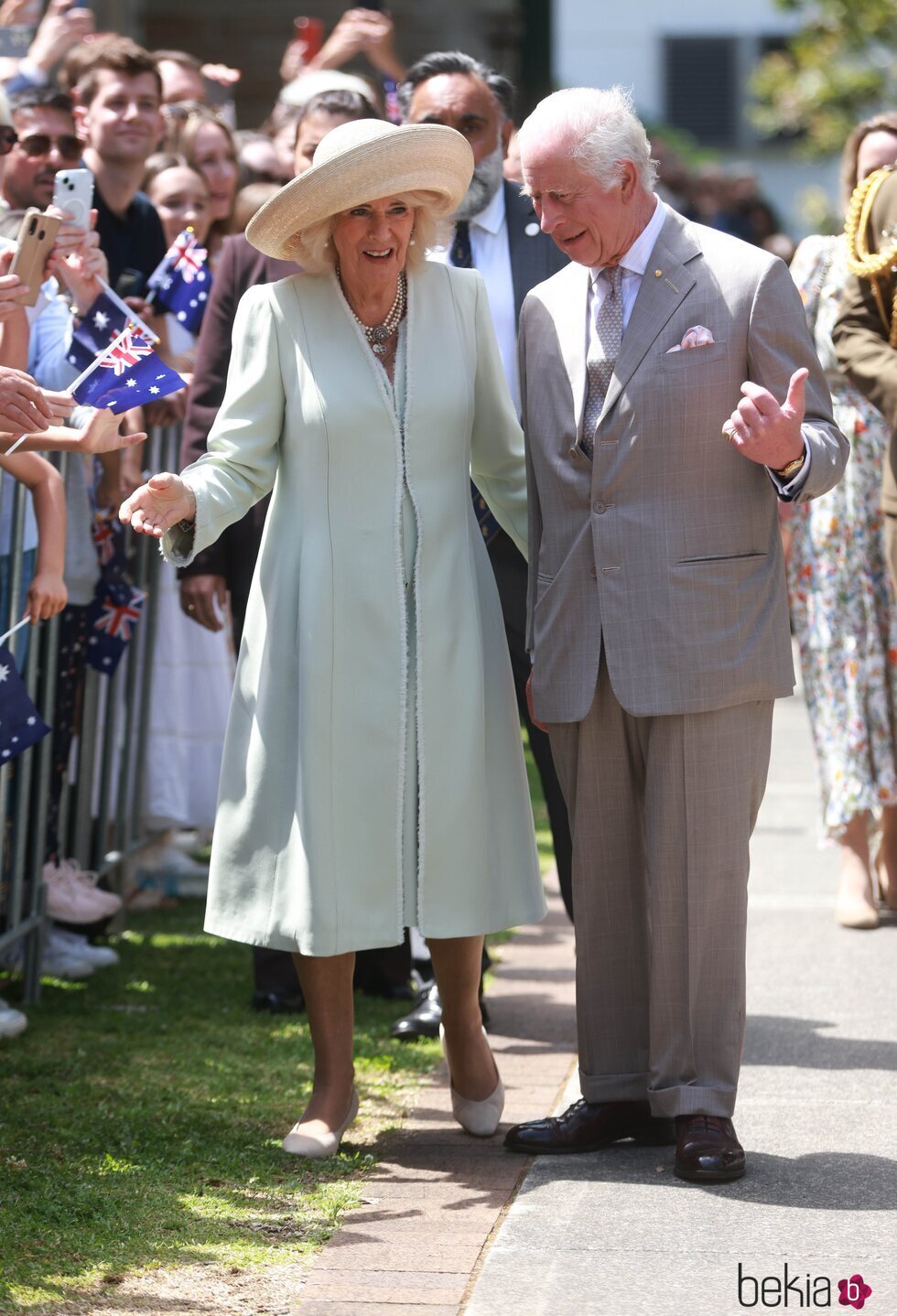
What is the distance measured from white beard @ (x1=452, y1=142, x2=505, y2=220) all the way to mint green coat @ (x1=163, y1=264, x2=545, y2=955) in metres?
0.96

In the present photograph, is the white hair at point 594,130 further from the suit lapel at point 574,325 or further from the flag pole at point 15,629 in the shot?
the flag pole at point 15,629

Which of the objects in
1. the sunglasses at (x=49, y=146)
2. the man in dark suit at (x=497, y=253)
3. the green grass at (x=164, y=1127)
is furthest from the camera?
the sunglasses at (x=49, y=146)

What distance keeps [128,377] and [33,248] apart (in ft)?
1.32

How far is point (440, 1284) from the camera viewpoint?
3.75 metres

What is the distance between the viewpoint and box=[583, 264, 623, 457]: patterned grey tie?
14.4 feet

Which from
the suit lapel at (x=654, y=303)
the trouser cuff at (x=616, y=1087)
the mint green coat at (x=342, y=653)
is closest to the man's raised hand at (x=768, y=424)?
the suit lapel at (x=654, y=303)

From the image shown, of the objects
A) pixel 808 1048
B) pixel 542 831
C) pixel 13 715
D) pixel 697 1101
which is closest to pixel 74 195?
pixel 13 715

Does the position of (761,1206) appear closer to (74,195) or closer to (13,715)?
(13,715)

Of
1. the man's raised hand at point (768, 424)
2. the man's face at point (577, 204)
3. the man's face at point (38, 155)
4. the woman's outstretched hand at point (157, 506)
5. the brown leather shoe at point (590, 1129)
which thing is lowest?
the brown leather shoe at point (590, 1129)

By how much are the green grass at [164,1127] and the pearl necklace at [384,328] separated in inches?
69.7

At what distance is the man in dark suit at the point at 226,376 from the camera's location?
5.58 metres

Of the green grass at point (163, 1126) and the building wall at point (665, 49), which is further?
the building wall at point (665, 49)

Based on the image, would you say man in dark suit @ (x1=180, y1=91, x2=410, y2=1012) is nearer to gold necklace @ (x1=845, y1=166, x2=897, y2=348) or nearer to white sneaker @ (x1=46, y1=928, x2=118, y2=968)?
white sneaker @ (x1=46, y1=928, x2=118, y2=968)

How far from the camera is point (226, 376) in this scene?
5.63 meters
